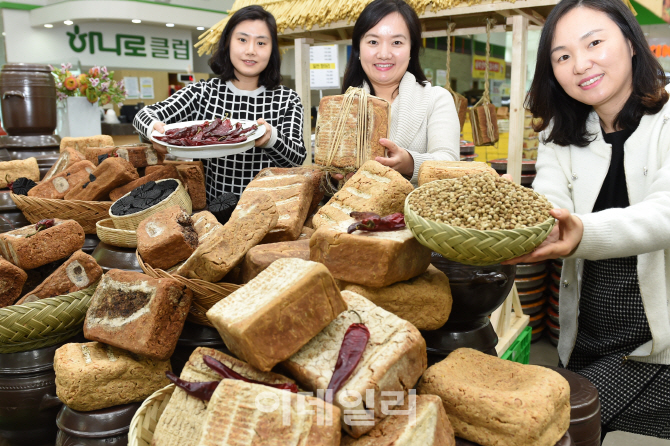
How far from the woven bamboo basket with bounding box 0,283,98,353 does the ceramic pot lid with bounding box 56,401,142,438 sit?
32cm

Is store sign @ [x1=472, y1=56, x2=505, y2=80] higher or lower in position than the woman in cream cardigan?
higher

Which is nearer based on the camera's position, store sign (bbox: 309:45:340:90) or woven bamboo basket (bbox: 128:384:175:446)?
woven bamboo basket (bbox: 128:384:175:446)

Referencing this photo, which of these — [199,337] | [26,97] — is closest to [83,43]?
[26,97]

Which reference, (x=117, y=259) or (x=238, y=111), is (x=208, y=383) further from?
(x=238, y=111)

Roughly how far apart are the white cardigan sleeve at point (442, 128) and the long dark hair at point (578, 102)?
1.11ft

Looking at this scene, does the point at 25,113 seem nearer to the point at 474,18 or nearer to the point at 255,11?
the point at 255,11

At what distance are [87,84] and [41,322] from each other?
3535 millimetres

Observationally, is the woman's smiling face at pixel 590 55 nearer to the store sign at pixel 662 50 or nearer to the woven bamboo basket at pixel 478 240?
the woven bamboo basket at pixel 478 240

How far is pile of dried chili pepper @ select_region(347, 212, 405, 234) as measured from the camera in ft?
3.99

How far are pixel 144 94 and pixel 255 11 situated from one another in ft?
27.9

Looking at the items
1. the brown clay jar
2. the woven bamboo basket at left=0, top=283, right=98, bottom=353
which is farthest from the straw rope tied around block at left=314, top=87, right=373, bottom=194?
the brown clay jar

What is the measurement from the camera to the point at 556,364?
11.5 ft

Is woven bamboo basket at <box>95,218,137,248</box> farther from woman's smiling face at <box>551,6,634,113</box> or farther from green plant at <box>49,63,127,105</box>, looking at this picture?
green plant at <box>49,63,127,105</box>

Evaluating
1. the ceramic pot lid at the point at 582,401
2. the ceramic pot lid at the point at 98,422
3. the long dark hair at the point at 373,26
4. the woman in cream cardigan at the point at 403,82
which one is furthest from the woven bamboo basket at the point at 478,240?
the long dark hair at the point at 373,26
